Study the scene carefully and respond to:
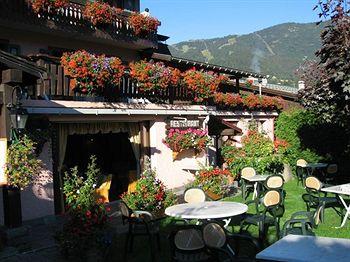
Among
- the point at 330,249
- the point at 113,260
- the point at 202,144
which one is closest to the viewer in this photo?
the point at 330,249

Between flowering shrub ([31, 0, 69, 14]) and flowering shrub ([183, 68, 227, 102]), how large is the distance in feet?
14.9

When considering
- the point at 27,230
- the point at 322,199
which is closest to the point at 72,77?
the point at 27,230

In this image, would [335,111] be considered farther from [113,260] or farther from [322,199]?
[113,260]

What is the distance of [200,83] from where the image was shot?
14867mm

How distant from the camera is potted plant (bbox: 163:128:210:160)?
1393 centimetres

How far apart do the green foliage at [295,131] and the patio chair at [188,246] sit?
12134mm

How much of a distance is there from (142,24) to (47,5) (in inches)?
164

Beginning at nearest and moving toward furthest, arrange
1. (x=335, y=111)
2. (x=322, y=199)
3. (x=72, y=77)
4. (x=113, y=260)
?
1. (x=113, y=260)
2. (x=322, y=199)
3. (x=72, y=77)
4. (x=335, y=111)

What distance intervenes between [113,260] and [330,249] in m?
4.07

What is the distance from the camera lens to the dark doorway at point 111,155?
541 inches

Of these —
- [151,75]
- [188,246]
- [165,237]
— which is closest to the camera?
[188,246]

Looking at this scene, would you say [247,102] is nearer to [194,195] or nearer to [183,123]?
[183,123]

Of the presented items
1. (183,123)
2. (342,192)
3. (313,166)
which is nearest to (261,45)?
(313,166)

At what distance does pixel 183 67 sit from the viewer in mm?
19297
